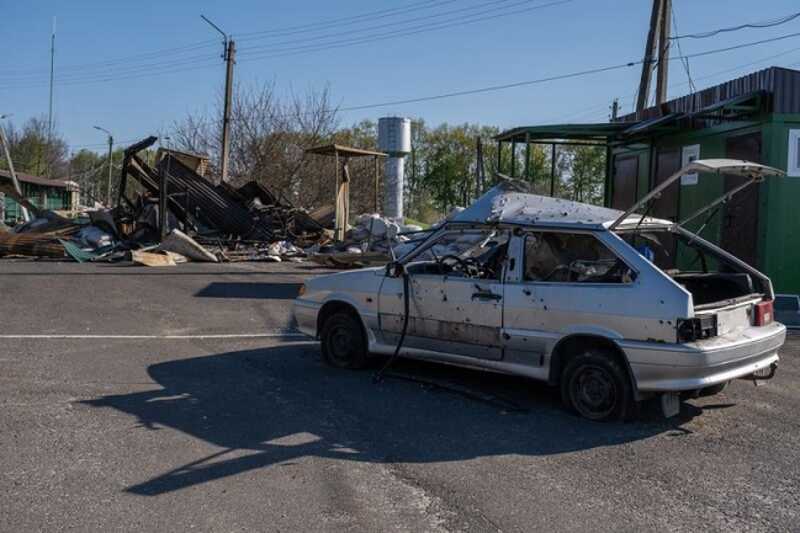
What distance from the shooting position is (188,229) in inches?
910

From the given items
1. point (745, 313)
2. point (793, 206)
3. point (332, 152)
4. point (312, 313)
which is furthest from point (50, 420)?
point (332, 152)

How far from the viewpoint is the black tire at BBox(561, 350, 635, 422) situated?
5980 mm

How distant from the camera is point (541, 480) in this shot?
4.87 meters

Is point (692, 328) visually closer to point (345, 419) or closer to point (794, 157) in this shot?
point (345, 419)

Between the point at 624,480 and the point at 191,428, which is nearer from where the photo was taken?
the point at 624,480

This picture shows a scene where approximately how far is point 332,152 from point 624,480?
704 inches

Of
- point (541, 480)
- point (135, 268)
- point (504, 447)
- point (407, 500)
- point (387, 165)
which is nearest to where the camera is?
point (407, 500)

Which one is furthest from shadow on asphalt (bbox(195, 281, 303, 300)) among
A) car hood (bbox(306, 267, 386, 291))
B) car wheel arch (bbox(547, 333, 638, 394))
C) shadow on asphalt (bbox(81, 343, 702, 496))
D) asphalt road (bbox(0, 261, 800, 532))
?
car wheel arch (bbox(547, 333, 638, 394))

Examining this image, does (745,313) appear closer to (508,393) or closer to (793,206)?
(508,393)

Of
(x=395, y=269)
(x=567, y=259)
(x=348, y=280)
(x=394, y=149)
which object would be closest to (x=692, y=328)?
(x=567, y=259)

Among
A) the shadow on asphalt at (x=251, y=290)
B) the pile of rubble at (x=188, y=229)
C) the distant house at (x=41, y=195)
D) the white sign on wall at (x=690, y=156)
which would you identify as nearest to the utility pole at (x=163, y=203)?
the pile of rubble at (x=188, y=229)

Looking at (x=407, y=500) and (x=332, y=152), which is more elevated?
(x=332, y=152)

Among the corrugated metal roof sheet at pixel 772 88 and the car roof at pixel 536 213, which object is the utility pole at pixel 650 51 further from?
the car roof at pixel 536 213

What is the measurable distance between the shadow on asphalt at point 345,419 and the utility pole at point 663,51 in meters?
13.4
